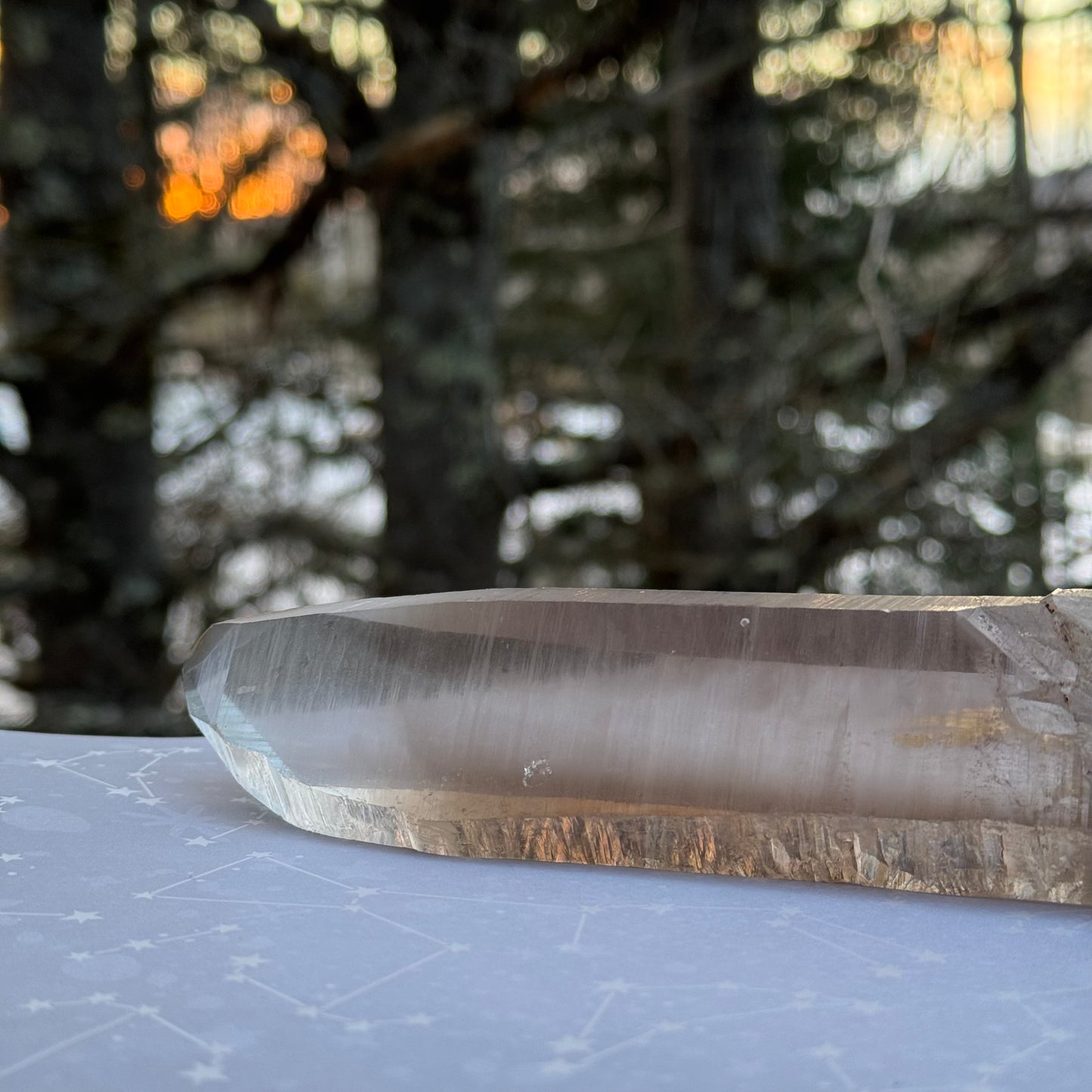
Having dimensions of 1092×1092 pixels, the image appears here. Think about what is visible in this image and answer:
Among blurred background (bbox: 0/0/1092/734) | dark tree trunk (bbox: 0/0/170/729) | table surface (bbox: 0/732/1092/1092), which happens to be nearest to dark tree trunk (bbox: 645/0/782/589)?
blurred background (bbox: 0/0/1092/734)

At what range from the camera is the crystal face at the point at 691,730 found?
76cm

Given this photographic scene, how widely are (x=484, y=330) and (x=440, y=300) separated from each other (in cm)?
14

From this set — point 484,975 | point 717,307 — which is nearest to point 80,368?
point 717,307

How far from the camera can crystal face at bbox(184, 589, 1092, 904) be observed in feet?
2.50

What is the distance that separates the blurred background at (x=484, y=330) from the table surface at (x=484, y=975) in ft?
7.76

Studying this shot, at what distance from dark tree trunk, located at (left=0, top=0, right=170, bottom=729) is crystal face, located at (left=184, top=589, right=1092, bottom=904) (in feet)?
8.30

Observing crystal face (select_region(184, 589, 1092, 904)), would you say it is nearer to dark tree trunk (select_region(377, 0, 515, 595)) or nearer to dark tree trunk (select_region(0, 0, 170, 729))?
dark tree trunk (select_region(377, 0, 515, 595))

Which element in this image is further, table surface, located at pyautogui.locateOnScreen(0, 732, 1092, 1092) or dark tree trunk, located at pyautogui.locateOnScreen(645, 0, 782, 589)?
dark tree trunk, located at pyautogui.locateOnScreen(645, 0, 782, 589)

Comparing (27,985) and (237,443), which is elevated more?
(237,443)

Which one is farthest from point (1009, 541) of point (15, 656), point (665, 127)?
point (15, 656)

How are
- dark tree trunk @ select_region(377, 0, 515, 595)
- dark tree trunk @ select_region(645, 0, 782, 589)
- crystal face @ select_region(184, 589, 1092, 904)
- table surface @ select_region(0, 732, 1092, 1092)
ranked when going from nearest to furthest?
1. table surface @ select_region(0, 732, 1092, 1092)
2. crystal face @ select_region(184, 589, 1092, 904)
3. dark tree trunk @ select_region(377, 0, 515, 595)
4. dark tree trunk @ select_region(645, 0, 782, 589)

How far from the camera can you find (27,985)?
0.61 m

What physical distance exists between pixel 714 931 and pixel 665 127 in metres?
4.14

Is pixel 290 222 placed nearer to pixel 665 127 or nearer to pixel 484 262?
pixel 484 262
